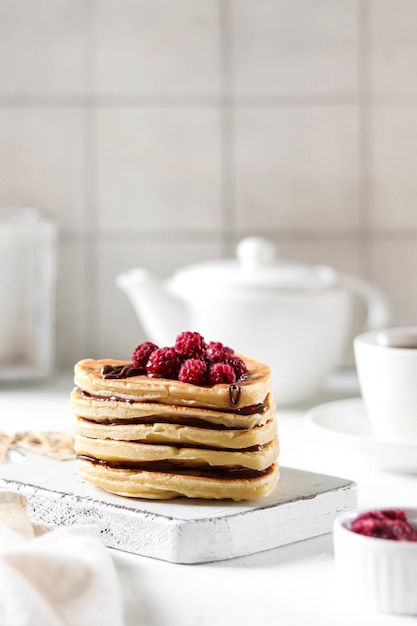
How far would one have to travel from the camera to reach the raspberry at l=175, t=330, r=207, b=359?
0.95 metres

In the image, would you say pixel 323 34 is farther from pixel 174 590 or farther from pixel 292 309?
pixel 174 590

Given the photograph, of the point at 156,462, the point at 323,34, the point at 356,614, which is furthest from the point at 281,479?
the point at 323,34

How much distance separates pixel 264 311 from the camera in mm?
1546

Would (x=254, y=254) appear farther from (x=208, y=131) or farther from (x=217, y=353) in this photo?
(x=217, y=353)

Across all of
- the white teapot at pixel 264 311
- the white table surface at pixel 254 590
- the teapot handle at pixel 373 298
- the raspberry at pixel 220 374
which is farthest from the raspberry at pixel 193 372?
the teapot handle at pixel 373 298

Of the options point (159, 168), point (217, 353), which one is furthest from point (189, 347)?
point (159, 168)

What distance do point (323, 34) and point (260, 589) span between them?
4.62 feet

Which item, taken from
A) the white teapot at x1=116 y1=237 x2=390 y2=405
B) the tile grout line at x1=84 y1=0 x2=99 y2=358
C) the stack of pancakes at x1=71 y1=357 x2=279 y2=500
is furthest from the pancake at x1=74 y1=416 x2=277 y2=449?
the tile grout line at x1=84 y1=0 x2=99 y2=358

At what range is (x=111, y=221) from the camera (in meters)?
1.99

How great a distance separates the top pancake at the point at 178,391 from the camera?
888 mm

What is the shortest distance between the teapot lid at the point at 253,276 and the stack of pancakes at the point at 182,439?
0.64m

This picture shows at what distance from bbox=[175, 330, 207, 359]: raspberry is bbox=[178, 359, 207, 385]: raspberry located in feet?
0.09

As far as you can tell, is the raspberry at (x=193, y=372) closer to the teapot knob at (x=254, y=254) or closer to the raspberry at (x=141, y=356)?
the raspberry at (x=141, y=356)

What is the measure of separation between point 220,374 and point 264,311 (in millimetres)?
638
